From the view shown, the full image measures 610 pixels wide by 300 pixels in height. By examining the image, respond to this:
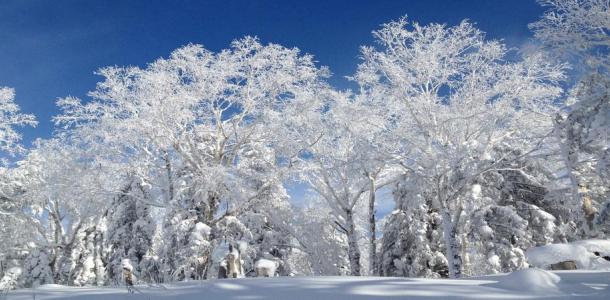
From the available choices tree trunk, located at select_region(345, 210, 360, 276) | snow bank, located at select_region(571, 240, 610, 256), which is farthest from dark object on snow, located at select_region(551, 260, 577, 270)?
tree trunk, located at select_region(345, 210, 360, 276)

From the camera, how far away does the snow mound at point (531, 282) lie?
202 inches

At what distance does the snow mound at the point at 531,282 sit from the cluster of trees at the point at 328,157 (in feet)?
32.0

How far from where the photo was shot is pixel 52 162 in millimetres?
19500

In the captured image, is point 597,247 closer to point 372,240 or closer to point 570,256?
point 570,256

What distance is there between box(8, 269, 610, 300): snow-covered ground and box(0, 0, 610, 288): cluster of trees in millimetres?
9953

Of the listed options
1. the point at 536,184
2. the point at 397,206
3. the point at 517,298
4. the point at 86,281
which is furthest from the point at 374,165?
the point at 86,281

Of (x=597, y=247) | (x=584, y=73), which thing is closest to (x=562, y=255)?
(x=597, y=247)

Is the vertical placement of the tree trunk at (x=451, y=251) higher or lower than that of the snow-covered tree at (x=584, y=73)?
lower

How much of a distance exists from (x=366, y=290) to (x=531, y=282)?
2.03 metres

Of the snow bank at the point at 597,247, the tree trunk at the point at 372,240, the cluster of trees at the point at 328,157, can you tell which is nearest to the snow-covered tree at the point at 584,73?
the snow bank at the point at 597,247

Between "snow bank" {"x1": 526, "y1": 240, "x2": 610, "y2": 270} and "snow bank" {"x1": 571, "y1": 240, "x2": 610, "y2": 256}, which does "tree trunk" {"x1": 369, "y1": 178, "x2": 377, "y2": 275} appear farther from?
"snow bank" {"x1": 571, "y1": 240, "x2": 610, "y2": 256}

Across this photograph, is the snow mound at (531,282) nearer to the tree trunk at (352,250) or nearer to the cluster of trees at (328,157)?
the cluster of trees at (328,157)

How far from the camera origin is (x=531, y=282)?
5.21 m

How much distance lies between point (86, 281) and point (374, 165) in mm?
18563
